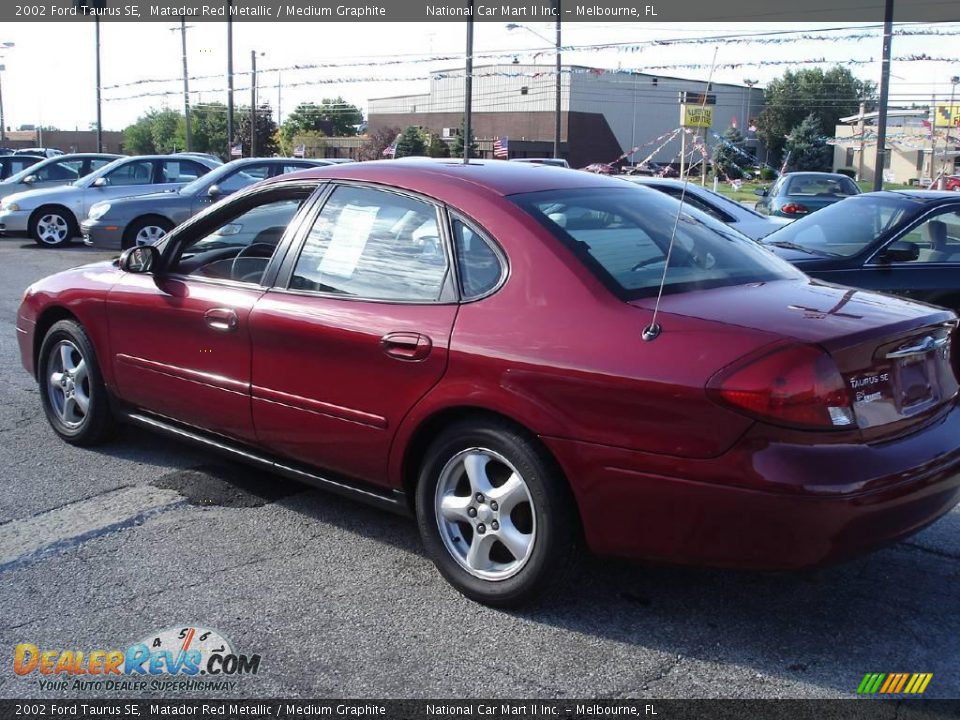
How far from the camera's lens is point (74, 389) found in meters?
5.50

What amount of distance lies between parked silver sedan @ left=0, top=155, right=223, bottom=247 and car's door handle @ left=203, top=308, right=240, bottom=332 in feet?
46.5

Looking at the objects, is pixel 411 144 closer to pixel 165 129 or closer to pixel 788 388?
pixel 788 388

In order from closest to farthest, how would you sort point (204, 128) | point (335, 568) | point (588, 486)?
point (588, 486) → point (335, 568) → point (204, 128)

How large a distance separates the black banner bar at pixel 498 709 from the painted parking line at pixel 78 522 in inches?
48.6

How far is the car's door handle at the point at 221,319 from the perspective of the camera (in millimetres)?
4434

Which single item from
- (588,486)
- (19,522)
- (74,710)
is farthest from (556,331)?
(19,522)

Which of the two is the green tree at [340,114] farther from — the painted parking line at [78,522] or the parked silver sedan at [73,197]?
the painted parking line at [78,522]

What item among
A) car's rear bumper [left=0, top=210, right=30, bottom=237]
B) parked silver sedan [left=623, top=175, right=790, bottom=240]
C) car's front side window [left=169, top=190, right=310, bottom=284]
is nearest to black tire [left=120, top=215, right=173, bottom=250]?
car's rear bumper [left=0, top=210, right=30, bottom=237]

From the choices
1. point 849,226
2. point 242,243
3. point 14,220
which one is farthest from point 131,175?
point 242,243

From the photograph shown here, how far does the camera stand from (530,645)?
11.1 feet

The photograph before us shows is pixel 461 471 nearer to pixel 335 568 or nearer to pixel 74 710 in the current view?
pixel 335 568

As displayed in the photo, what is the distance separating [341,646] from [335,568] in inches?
26.1

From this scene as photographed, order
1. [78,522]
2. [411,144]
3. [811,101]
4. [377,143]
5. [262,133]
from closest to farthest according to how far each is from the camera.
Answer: [78,522] < [411,144] < [377,143] < [811,101] < [262,133]

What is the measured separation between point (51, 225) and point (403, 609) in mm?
16530
